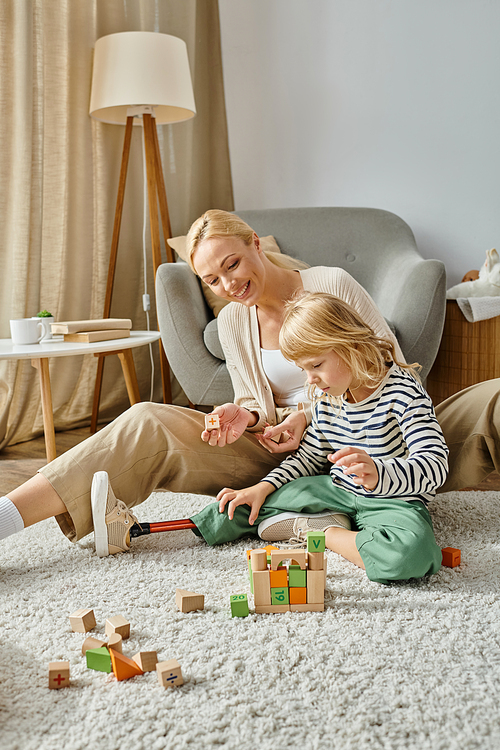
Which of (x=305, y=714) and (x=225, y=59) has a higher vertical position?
(x=225, y=59)

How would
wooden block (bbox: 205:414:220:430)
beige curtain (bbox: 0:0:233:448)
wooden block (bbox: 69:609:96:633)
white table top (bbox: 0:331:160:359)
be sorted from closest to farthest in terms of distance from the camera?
wooden block (bbox: 69:609:96:633), wooden block (bbox: 205:414:220:430), white table top (bbox: 0:331:160:359), beige curtain (bbox: 0:0:233:448)

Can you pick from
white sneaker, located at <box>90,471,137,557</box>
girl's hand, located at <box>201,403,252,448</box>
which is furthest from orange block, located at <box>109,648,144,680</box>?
girl's hand, located at <box>201,403,252,448</box>

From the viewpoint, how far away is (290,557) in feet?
3.29

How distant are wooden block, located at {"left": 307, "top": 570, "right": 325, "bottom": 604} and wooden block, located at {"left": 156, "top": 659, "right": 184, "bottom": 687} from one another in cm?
27

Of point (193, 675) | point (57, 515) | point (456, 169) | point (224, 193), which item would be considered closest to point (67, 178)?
point (224, 193)

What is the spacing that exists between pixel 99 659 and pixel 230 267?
0.79 metres

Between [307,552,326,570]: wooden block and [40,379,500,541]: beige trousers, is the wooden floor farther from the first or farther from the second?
[307,552,326,570]: wooden block

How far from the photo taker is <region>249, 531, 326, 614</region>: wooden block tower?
39.1 inches

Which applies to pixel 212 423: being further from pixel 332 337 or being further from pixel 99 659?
pixel 99 659

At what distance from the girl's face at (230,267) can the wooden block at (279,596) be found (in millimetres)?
621

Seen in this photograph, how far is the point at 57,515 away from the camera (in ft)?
3.93

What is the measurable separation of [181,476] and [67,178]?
5.37 ft

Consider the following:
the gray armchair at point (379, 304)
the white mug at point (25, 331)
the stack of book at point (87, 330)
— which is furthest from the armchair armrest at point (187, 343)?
the white mug at point (25, 331)

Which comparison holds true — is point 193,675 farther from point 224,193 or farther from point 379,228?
point 224,193
